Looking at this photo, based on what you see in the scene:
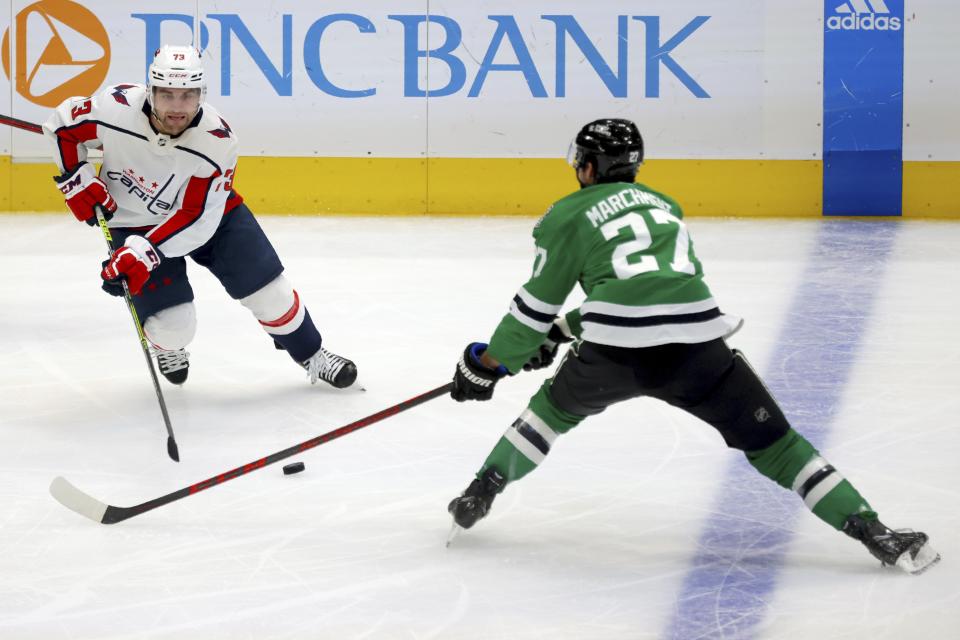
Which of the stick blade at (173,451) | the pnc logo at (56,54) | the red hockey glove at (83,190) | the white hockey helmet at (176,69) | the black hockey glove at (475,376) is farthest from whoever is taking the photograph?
the pnc logo at (56,54)

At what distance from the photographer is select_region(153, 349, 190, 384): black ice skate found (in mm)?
4023

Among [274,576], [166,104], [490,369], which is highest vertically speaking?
[166,104]

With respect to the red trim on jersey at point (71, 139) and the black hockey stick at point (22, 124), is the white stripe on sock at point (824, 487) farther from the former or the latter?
the black hockey stick at point (22, 124)

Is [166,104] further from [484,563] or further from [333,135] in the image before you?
[333,135]

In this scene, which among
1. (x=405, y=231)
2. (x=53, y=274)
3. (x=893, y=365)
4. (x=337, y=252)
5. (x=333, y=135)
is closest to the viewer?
(x=893, y=365)

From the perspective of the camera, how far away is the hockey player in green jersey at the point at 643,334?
2.46 metres

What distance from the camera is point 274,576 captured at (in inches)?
99.5

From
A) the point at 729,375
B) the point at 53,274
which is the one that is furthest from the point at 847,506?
the point at 53,274

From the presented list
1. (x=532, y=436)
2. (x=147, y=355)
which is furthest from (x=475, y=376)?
(x=147, y=355)

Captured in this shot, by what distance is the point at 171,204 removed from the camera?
3.90m

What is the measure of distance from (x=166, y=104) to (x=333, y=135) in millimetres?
4278

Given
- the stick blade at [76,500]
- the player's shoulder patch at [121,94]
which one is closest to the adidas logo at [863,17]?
the player's shoulder patch at [121,94]

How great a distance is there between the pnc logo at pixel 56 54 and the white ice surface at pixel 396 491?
8.73ft

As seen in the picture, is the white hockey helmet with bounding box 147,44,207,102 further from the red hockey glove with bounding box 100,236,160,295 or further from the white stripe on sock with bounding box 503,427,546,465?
the white stripe on sock with bounding box 503,427,546,465
